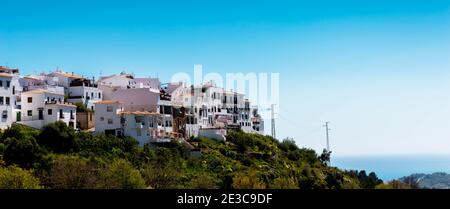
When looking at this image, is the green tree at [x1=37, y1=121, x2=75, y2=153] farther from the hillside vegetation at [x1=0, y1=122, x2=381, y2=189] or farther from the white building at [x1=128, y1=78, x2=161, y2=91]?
the white building at [x1=128, y1=78, x2=161, y2=91]

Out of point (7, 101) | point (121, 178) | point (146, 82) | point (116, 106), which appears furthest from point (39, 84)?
point (121, 178)

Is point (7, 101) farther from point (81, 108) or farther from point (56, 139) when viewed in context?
point (81, 108)

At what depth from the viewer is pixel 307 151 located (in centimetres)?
3148

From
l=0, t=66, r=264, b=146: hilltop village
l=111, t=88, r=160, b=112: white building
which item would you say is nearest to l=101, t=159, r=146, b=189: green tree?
l=0, t=66, r=264, b=146: hilltop village

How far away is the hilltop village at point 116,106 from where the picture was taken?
21781 millimetres

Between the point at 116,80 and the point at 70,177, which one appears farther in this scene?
the point at 116,80

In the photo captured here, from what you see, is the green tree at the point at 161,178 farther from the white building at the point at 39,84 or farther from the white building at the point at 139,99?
the white building at the point at 39,84

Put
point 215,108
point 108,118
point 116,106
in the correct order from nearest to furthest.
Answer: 1. point 108,118
2. point 116,106
3. point 215,108

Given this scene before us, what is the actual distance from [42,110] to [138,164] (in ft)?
16.9

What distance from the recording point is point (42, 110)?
Answer: 21.9m

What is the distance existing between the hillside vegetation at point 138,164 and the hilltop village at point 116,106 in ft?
3.66

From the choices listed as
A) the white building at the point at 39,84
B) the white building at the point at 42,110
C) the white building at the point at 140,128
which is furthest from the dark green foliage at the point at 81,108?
the white building at the point at 140,128
